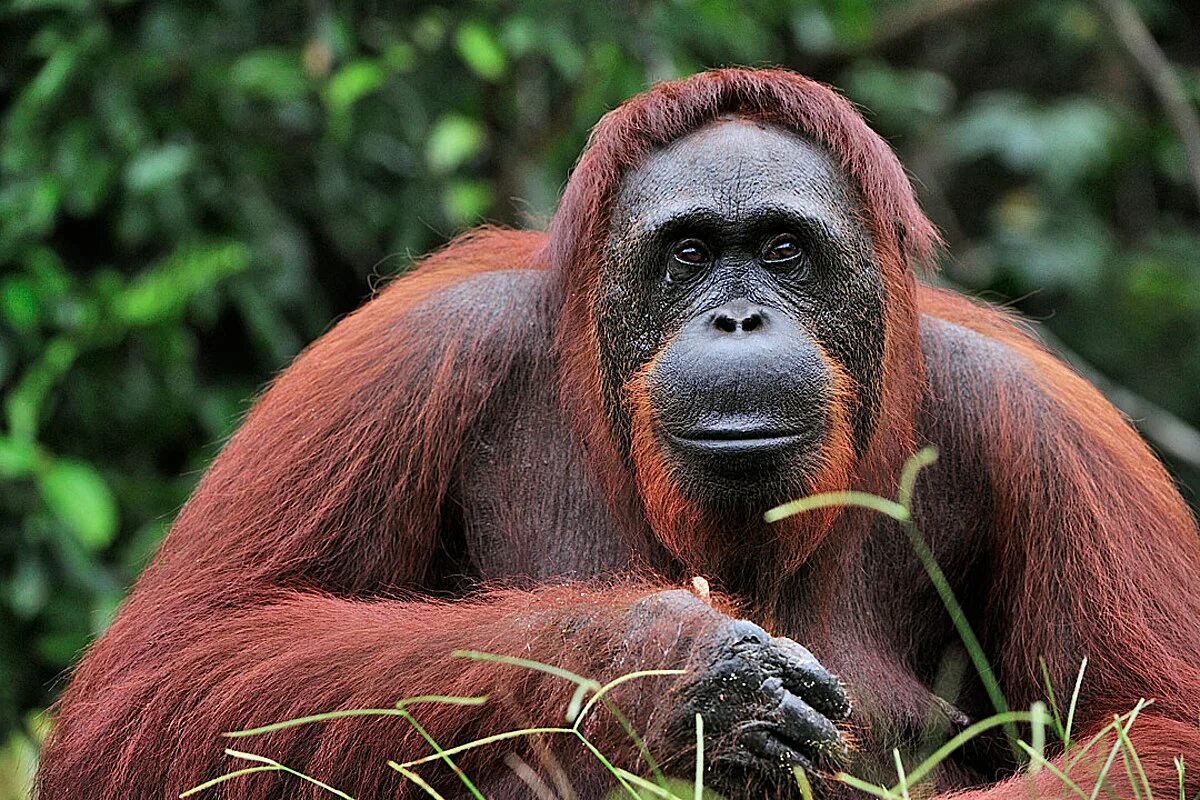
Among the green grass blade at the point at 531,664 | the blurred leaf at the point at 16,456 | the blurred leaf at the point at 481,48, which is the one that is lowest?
the green grass blade at the point at 531,664

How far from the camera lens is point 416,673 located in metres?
2.74

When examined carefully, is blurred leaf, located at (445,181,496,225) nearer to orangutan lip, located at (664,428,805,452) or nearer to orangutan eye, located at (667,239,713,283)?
orangutan eye, located at (667,239,713,283)

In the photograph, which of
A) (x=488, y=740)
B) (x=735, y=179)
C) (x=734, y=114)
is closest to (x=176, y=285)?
(x=734, y=114)

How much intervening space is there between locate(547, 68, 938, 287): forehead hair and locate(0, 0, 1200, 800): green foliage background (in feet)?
4.54

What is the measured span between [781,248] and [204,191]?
289cm

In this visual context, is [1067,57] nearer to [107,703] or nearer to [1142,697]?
[1142,697]

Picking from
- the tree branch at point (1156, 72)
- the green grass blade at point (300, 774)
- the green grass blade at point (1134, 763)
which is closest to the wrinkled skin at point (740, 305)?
the green grass blade at point (1134, 763)

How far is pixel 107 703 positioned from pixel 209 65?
114 inches

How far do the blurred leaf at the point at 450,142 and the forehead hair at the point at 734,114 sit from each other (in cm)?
215

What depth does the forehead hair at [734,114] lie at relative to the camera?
309cm

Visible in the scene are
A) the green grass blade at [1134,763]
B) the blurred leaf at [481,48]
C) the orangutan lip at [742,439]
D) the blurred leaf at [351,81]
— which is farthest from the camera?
the blurred leaf at [481,48]

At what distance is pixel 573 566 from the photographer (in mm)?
3219

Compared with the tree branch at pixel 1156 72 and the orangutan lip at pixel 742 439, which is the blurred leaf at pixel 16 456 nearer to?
the orangutan lip at pixel 742 439

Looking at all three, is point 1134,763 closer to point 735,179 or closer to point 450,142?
point 735,179
